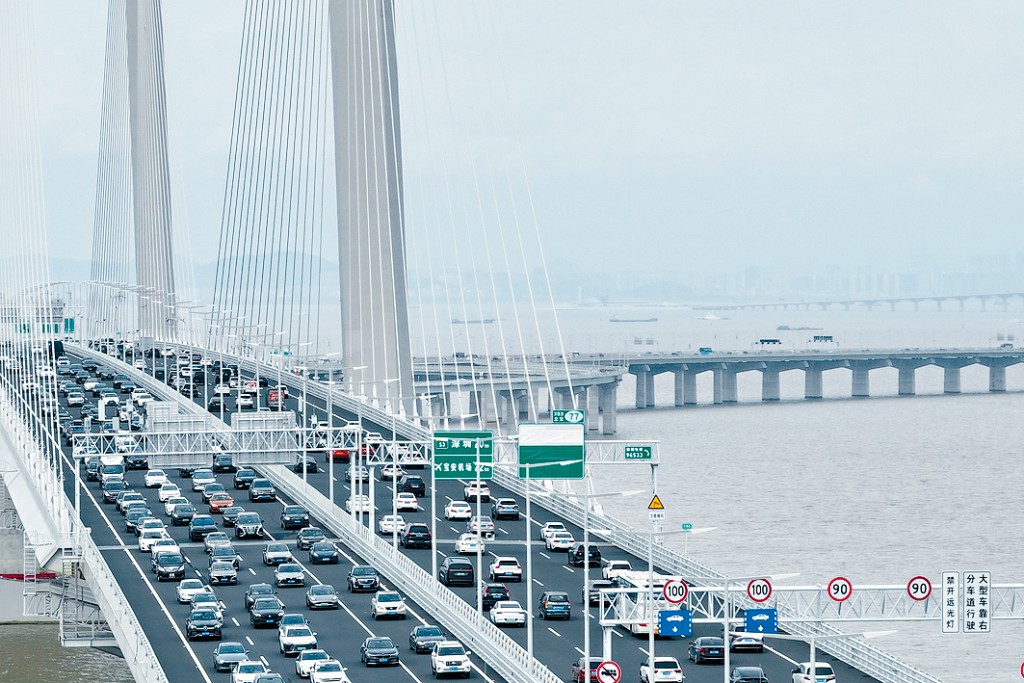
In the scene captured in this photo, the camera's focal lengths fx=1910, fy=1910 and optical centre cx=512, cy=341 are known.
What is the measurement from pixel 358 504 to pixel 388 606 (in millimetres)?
16308

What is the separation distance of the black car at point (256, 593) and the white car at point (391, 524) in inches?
391

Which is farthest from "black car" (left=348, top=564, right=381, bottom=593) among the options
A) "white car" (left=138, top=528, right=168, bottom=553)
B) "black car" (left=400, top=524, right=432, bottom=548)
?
"white car" (left=138, top=528, right=168, bottom=553)

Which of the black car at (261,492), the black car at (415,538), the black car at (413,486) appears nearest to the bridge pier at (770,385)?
the black car at (413,486)

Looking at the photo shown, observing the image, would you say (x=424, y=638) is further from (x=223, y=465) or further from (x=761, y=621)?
(x=223, y=465)

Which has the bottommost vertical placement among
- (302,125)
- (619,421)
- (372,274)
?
(619,421)

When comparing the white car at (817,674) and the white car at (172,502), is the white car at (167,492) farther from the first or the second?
the white car at (817,674)

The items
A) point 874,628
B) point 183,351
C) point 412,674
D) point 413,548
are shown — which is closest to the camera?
point 412,674

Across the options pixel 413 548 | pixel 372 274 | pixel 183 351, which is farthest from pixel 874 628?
pixel 183 351

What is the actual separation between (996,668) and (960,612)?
1757 centimetres

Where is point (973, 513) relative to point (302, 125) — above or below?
below

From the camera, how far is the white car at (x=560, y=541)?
55.0 metres

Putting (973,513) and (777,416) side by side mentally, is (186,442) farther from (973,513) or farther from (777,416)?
(777,416)

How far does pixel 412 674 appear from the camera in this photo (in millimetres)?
37375

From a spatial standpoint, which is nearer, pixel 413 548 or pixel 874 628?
pixel 874 628
